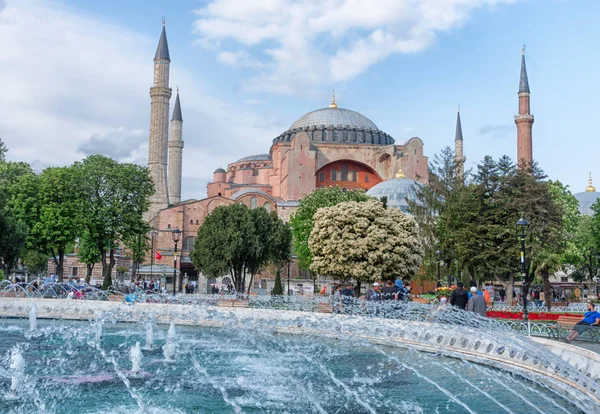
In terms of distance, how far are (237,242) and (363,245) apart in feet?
24.4

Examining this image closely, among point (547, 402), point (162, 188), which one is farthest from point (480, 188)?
point (162, 188)

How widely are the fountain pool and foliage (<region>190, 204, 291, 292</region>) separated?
48.7ft

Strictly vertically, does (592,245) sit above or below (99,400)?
above

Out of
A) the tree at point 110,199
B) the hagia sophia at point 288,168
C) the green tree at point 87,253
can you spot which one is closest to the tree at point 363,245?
the tree at point 110,199

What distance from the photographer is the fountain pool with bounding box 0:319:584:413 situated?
8.23m

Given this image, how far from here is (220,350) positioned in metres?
13.5

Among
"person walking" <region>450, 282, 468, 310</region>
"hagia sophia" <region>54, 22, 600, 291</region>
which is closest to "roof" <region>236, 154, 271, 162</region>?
"hagia sophia" <region>54, 22, 600, 291</region>

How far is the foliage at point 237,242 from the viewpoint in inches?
1171

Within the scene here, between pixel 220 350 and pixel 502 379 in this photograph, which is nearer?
pixel 502 379

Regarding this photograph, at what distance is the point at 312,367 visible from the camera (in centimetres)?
1149

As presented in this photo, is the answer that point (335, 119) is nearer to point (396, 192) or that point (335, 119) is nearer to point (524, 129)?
point (396, 192)

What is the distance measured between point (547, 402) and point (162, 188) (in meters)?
45.6

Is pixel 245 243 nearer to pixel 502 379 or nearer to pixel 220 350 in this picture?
pixel 220 350

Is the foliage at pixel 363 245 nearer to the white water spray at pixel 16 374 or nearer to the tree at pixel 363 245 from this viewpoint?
the tree at pixel 363 245
